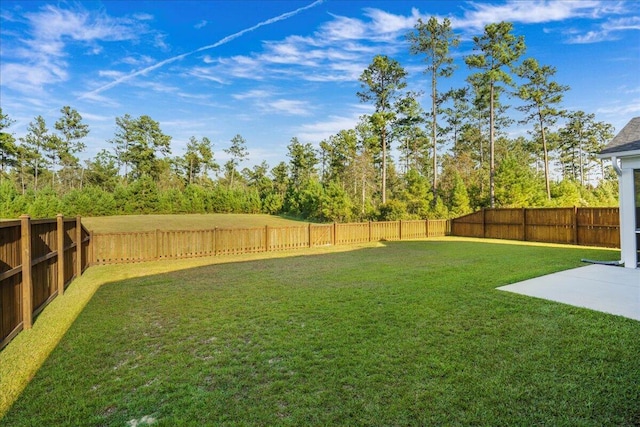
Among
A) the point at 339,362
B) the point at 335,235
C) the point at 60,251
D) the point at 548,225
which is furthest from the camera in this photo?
the point at 335,235

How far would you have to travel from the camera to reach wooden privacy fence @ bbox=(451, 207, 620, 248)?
1167cm

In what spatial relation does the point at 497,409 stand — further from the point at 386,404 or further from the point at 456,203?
the point at 456,203

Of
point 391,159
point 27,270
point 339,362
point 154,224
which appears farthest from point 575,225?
point 391,159

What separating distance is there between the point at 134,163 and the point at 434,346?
45.1m

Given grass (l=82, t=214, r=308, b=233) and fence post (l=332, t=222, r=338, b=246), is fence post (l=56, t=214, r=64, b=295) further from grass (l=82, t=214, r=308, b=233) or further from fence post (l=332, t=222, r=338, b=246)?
grass (l=82, t=214, r=308, b=233)

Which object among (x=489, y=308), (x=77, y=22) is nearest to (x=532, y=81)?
(x=489, y=308)

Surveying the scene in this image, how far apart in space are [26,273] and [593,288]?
8577 mm

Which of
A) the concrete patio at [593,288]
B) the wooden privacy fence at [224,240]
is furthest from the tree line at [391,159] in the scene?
the concrete patio at [593,288]

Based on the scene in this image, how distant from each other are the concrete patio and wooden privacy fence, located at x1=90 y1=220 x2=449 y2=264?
8.63 meters

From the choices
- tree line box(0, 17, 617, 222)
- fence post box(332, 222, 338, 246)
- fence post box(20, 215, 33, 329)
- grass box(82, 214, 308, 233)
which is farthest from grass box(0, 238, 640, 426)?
grass box(82, 214, 308, 233)

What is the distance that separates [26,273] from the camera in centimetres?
412

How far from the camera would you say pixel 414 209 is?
21.5 metres

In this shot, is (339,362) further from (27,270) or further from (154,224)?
(154,224)

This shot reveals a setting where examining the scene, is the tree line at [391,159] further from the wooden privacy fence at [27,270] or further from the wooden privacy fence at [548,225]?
the wooden privacy fence at [27,270]
